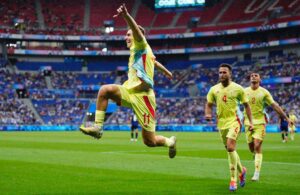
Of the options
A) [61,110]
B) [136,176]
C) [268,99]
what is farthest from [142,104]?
[61,110]

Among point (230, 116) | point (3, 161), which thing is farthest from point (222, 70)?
point (3, 161)

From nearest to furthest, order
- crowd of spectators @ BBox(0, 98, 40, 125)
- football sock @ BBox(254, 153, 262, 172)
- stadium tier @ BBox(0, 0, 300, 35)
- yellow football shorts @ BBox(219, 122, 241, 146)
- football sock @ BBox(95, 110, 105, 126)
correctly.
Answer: football sock @ BBox(95, 110, 105, 126), yellow football shorts @ BBox(219, 122, 241, 146), football sock @ BBox(254, 153, 262, 172), crowd of spectators @ BBox(0, 98, 40, 125), stadium tier @ BBox(0, 0, 300, 35)

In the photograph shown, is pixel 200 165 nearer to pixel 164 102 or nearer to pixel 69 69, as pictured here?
pixel 164 102

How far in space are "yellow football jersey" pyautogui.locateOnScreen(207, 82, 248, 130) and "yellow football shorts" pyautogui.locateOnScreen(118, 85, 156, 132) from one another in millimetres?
2084

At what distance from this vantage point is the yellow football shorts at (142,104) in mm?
10742

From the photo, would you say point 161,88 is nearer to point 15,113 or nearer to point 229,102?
point 15,113

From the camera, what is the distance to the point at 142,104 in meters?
11.0

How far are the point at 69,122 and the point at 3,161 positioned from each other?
58486 mm

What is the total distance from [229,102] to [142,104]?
98.6 inches

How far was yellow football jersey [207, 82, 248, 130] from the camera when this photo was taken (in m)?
12.3

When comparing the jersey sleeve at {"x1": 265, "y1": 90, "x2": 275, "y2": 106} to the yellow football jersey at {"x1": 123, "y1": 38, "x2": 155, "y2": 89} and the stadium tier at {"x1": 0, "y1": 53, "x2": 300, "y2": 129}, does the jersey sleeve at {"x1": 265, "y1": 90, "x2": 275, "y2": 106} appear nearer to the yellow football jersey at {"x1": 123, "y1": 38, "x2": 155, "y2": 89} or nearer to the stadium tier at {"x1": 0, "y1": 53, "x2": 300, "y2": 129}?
the yellow football jersey at {"x1": 123, "y1": 38, "x2": 155, "y2": 89}

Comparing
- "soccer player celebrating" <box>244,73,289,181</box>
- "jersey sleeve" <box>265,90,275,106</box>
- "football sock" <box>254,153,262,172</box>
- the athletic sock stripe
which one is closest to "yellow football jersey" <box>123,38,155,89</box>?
the athletic sock stripe

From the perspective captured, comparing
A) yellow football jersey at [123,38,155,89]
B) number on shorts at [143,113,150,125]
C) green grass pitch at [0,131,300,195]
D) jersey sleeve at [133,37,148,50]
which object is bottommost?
green grass pitch at [0,131,300,195]

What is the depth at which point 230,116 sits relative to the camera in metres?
12.4
